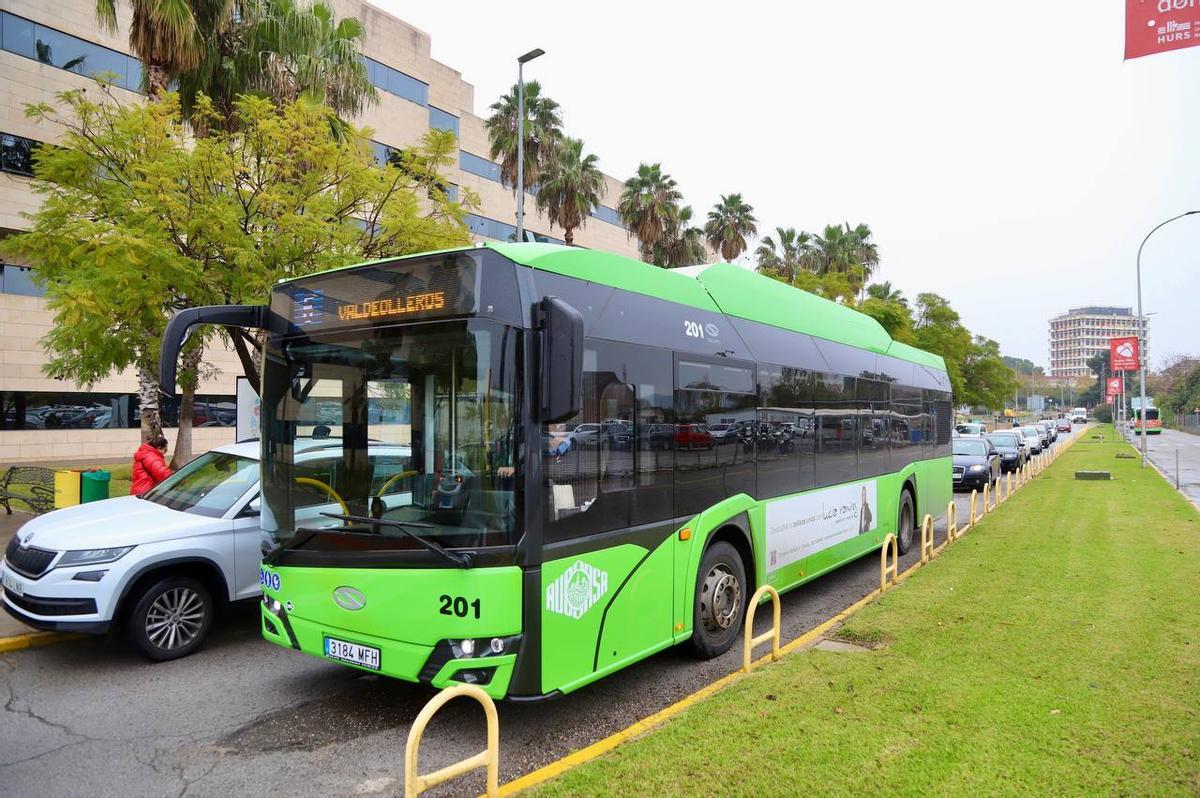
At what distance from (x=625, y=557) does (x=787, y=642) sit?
8.96 feet

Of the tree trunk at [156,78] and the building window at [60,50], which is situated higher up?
the building window at [60,50]

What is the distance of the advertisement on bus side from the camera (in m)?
7.05

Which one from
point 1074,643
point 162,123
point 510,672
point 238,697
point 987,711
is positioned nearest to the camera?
point 510,672

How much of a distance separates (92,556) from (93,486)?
6.76 metres

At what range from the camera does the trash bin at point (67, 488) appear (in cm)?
1120

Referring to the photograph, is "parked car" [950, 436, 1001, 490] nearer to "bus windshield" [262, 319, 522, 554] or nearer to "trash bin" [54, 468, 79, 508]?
"bus windshield" [262, 319, 522, 554]

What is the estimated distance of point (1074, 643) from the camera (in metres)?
6.02

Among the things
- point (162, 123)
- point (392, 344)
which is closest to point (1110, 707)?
point (392, 344)

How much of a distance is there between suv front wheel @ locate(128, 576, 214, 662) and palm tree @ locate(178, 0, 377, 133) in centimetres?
1207

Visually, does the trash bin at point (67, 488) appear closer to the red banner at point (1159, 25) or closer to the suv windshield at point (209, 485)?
the suv windshield at point (209, 485)

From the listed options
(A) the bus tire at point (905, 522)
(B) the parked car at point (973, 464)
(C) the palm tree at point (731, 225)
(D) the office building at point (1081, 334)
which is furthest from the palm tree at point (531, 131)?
(D) the office building at point (1081, 334)

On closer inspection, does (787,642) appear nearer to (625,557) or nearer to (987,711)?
(987,711)

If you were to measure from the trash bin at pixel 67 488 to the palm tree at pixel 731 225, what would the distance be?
3584 cm

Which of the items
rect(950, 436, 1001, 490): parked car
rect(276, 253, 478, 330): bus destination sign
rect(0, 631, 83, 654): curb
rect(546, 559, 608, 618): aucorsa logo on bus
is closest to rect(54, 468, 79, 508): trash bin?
rect(0, 631, 83, 654): curb
